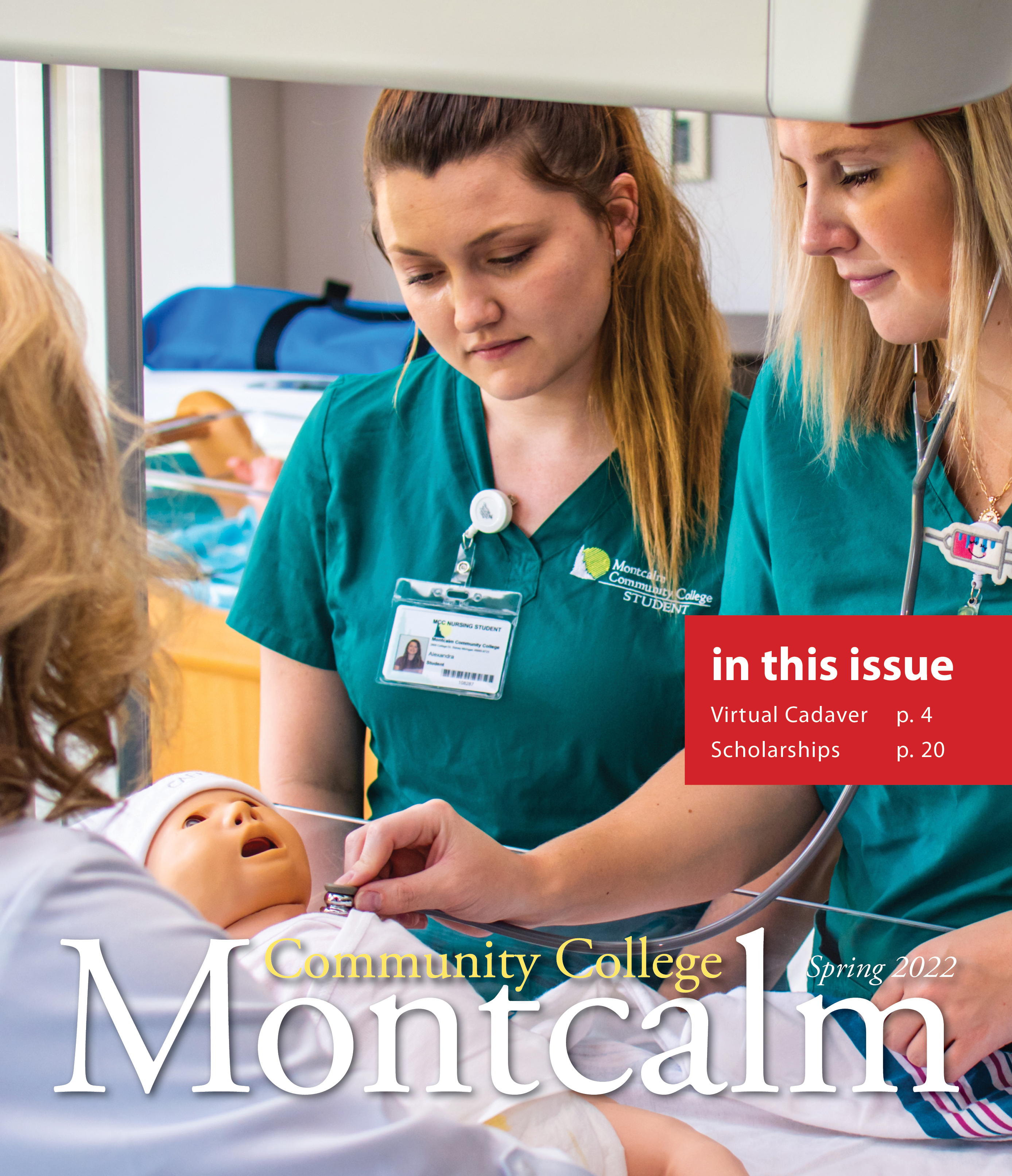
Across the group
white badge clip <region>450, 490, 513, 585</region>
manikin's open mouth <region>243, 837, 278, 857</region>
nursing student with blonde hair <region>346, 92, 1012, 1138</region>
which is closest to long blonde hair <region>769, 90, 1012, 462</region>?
nursing student with blonde hair <region>346, 92, 1012, 1138</region>

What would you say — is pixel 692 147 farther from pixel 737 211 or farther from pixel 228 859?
pixel 228 859

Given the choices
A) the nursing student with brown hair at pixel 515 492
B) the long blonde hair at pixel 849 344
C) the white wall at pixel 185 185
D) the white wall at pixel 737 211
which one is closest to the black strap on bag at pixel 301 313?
the white wall at pixel 185 185

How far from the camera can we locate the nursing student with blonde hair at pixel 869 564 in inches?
23.7

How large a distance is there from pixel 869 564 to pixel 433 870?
0.35 metres

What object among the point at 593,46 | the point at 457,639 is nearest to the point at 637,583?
the point at 457,639

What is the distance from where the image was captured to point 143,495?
0.91 meters

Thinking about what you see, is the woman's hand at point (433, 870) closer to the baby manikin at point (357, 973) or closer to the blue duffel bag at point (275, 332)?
the baby manikin at point (357, 973)

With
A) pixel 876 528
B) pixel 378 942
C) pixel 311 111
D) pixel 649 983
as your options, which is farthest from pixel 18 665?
pixel 311 111

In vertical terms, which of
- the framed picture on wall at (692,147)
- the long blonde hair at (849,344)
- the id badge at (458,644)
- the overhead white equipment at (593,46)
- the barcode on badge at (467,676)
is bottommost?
the barcode on badge at (467,676)

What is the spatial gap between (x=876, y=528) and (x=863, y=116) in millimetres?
448

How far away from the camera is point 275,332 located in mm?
1927

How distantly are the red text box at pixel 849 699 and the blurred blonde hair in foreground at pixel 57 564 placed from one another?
0.35m

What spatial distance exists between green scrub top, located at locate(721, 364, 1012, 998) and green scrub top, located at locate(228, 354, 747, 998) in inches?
4.5

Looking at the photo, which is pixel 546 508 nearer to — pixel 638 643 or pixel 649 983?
pixel 638 643
